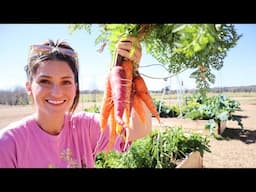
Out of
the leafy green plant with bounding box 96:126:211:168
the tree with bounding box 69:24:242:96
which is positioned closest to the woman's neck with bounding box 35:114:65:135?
the tree with bounding box 69:24:242:96

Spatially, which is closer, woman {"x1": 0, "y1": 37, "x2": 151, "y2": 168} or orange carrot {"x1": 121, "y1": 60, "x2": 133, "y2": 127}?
orange carrot {"x1": 121, "y1": 60, "x2": 133, "y2": 127}

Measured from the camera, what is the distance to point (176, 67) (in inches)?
27.9

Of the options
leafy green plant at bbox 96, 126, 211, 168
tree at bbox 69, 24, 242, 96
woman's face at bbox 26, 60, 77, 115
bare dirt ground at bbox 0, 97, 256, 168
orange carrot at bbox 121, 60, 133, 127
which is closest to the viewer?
tree at bbox 69, 24, 242, 96

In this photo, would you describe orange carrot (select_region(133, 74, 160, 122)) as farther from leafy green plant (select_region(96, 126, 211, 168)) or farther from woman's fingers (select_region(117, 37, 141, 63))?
leafy green plant (select_region(96, 126, 211, 168))

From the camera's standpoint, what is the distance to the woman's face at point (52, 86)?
954 mm

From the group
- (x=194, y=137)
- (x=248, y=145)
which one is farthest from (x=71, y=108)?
(x=248, y=145)

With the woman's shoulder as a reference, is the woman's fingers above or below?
above

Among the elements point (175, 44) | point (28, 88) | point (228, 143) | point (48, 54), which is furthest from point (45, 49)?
point (228, 143)

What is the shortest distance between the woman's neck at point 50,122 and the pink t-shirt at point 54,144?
0.07 ft

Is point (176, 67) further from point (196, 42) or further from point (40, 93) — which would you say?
point (40, 93)

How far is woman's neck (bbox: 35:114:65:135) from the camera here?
1041 mm

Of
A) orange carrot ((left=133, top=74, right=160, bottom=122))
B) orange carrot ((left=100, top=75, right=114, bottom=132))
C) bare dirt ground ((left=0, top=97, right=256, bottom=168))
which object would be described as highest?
orange carrot ((left=133, top=74, right=160, bottom=122))

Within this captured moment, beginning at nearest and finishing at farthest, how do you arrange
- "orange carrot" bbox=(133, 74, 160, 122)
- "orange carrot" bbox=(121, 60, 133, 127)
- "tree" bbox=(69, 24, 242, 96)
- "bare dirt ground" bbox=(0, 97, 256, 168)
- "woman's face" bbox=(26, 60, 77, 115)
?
"tree" bbox=(69, 24, 242, 96)
"orange carrot" bbox=(121, 60, 133, 127)
"orange carrot" bbox=(133, 74, 160, 122)
"woman's face" bbox=(26, 60, 77, 115)
"bare dirt ground" bbox=(0, 97, 256, 168)
